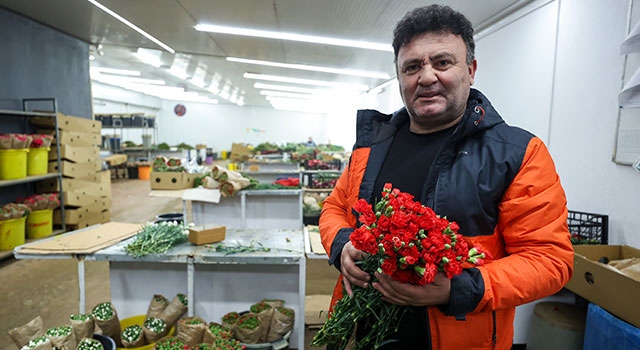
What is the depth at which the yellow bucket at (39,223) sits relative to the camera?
14.5 feet

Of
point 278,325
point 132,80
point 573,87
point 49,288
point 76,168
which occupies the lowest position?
point 49,288

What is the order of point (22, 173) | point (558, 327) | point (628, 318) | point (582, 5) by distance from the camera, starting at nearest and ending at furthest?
point (628, 318) < point (558, 327) < point (582, 5) < point (22, 173)

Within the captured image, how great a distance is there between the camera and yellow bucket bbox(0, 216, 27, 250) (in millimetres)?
3943

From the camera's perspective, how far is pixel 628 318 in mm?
1498

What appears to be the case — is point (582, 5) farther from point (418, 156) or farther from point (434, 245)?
point (434, 245)

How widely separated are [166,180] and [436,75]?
3.50 metres

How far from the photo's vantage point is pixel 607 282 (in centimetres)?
161

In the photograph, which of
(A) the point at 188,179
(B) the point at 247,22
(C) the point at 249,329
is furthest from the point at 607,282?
(B) the point at 247,22

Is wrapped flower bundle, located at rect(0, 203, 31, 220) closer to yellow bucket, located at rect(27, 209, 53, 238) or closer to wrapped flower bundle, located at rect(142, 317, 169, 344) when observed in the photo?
yellow bucket, located at rect(27, 209, 53, 238)

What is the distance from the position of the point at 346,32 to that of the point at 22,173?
4.47 metres

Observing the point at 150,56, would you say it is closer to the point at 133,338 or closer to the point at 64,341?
the point at 133,338

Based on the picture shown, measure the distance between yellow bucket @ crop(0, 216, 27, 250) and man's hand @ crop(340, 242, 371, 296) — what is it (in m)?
4.69

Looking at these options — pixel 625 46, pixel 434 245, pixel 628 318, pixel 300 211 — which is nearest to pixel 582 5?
pixel 625 46

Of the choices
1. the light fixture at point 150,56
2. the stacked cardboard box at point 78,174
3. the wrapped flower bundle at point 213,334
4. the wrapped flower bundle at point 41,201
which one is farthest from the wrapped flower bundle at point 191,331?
the light fixture at point 150,56
